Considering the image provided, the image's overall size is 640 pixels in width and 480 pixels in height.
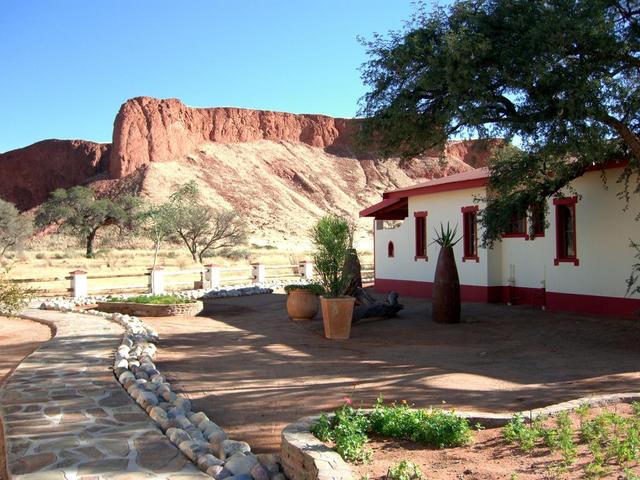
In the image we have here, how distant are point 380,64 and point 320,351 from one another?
17.8ft

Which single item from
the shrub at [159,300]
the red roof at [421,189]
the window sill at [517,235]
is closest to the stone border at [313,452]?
the window sill at [517,235]

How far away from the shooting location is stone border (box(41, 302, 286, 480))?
4.27 meters

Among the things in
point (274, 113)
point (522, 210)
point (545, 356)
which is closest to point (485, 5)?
point (522, 210)

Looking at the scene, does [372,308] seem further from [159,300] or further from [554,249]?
[159,300]

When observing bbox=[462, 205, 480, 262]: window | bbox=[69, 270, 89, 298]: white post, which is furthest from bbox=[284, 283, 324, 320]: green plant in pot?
bbox=[69, 270, 89, 298]: white post

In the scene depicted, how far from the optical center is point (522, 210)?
13328mm

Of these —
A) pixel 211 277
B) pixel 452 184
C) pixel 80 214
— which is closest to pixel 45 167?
pixel 80 214

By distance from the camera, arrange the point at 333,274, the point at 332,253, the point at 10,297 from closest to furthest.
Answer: the point at 10,297 → the point at 333,274 → the point at 332,253

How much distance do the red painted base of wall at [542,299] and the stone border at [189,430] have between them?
898 cm

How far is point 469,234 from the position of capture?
17.5 meters

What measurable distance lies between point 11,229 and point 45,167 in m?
43.2

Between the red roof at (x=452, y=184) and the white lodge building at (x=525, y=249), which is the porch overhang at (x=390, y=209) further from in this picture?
the red roof at (x=452, y=184)

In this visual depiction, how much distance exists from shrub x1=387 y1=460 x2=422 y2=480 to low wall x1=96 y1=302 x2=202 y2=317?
12.3 meters

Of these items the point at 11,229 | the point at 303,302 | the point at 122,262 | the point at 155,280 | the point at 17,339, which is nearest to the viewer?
the point at 17,339
